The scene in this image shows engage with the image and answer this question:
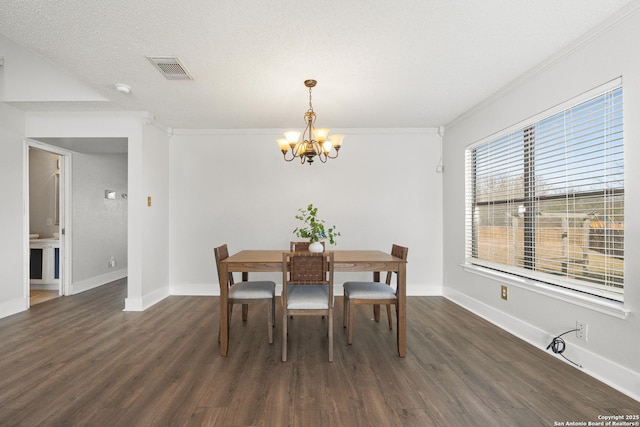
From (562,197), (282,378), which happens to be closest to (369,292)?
(282,378)

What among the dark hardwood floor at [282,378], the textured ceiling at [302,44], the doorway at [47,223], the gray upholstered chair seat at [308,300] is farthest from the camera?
the doorway at [47,223]

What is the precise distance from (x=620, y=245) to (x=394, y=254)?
167 cm

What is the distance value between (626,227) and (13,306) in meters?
5.97

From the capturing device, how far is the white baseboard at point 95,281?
15.1 feet

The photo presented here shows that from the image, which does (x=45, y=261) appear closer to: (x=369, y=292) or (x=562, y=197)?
(x=369, y=292)

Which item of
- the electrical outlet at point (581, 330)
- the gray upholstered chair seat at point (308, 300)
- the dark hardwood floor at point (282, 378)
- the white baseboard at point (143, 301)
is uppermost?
the gray upholstered chair seat at point (308, 300)

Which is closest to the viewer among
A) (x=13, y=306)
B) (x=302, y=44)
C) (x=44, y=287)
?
(x=302, y=44)

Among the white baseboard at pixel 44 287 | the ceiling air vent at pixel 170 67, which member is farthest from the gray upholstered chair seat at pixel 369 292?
the white baseboard at pixel 44 287

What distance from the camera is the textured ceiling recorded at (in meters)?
1.92

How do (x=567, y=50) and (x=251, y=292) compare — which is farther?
(x=251, y=292)

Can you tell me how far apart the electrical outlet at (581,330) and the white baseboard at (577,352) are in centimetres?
8

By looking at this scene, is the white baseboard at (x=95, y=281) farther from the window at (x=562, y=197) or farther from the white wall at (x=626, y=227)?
the window at (x=562, y=197)

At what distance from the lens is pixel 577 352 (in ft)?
7.54

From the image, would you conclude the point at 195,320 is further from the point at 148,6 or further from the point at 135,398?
the point at 148,6
